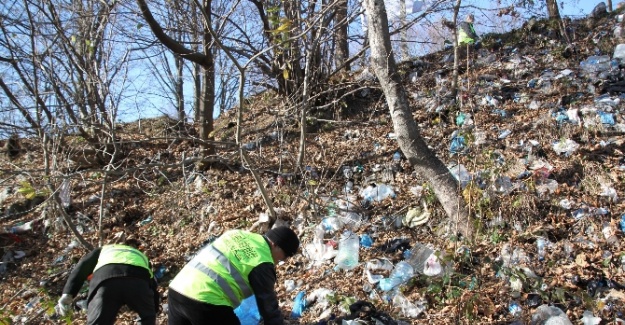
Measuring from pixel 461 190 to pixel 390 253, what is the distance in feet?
2.81

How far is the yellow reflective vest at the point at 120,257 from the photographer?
3.01 metres

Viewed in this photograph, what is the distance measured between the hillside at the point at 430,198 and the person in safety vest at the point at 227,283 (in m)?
0.99

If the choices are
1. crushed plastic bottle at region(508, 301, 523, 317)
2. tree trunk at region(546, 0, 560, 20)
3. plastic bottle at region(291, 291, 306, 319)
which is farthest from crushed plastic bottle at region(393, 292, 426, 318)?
tree trunk at region(546, 0, 560, 20)

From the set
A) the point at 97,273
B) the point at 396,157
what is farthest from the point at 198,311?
the point at 396,157

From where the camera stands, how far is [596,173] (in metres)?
4.26

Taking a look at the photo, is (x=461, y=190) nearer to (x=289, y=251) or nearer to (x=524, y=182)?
(x=524, y=182)

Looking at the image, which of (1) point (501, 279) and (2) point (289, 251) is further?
(1) point (501, 279)

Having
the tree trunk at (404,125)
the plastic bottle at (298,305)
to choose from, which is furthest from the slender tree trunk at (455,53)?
the plastic bottle at (298,305)

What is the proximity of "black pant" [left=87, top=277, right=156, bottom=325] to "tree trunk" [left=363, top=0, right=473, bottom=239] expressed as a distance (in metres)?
2.46

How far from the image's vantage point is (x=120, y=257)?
3.03 m

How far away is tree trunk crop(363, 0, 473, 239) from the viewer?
4051mm

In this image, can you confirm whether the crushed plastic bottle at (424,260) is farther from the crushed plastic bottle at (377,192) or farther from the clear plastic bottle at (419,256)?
the crushed plastic bottle at (377,192)

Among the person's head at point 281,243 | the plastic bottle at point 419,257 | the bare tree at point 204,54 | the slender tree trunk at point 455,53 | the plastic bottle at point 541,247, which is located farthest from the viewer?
the slender tree trunk at point 455,53

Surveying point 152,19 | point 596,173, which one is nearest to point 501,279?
point 596,173
